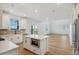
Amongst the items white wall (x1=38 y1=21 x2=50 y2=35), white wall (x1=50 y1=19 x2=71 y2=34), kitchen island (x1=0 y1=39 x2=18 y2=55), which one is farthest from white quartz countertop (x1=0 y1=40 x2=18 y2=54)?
white wall (x1=50 y1=19 x2=71 y2=34)

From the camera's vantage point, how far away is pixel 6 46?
154cm

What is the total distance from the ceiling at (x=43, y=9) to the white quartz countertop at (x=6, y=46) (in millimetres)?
522

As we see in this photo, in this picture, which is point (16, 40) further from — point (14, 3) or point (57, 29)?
point (57, 29)

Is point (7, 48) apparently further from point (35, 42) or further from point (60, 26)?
point (60, 26)

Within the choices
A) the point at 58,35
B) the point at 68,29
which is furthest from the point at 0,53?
the point at 68,29

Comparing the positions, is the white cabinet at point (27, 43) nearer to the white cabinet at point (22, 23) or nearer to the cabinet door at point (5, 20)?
the white cabinet at point (22, 23)

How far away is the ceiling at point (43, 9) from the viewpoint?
1.47 meters

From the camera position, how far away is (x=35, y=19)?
1.55 meters

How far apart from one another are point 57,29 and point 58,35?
104 mm

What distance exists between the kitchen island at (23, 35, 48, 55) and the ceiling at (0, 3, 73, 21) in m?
0.34

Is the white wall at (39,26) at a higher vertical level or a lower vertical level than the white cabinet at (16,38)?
higher

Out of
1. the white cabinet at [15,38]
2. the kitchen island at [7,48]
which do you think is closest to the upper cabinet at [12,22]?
the white cabinet at [15,38]

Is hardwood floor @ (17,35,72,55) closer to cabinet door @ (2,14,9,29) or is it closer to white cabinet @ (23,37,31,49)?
white cabinet @ (23,37,31,49)

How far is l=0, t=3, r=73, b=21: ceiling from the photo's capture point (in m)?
1.47
